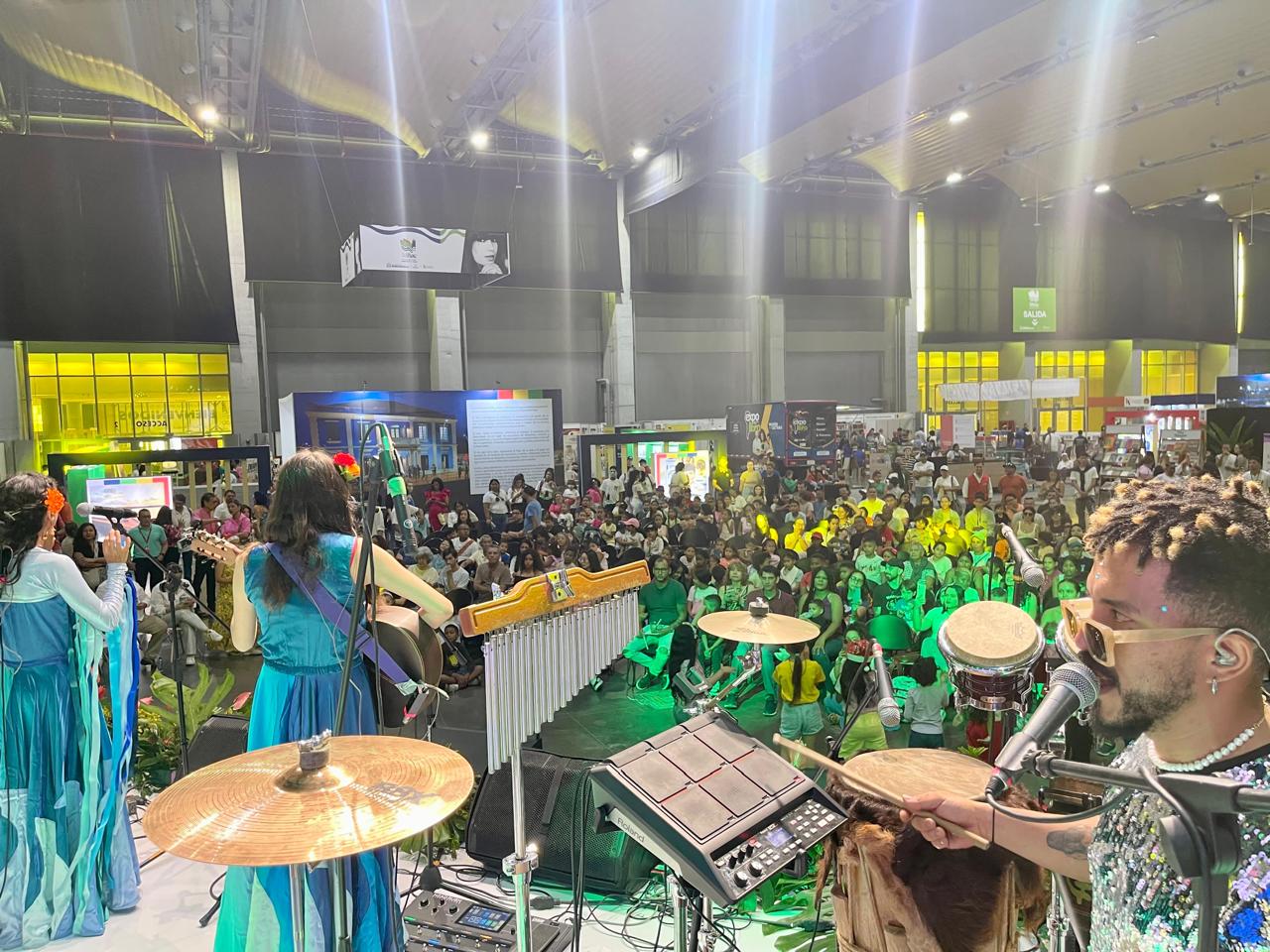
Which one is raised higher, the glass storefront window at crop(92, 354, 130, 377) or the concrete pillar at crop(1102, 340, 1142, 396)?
the glass storefront window at crop(92, 354, 130, 377)

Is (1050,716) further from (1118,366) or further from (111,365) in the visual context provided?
(1118,366)

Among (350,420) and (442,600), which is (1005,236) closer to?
(350,420)

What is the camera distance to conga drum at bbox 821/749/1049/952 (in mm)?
2154

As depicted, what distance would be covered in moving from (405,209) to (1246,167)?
14.3 metres

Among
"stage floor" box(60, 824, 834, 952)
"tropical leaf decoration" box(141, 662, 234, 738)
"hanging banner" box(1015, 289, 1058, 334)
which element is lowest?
"stage floor" box(60, 824, 834, 952)

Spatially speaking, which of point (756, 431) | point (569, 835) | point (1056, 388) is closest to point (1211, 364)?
point (1056, 388)

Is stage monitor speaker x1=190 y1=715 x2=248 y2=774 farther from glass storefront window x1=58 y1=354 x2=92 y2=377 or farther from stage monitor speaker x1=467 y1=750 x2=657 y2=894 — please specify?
glass storefront window x1=58 y1=354 x2=92 y2=377

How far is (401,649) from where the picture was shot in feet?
9.01

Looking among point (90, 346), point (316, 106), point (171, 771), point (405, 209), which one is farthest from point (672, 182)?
point (171, 771)

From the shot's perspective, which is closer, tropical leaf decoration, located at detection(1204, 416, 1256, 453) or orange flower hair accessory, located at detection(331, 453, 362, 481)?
orange flower hair accessory, located at detection(331, 453, 362, 481)

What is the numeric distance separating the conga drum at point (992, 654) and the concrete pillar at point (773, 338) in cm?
1847

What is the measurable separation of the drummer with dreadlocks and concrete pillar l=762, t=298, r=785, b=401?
19.7m

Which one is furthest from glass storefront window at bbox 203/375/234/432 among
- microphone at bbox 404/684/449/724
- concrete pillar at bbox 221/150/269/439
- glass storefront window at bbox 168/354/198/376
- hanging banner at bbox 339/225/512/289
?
microphone at bbox 404/684/449/724

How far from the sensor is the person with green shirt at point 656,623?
691 cm
